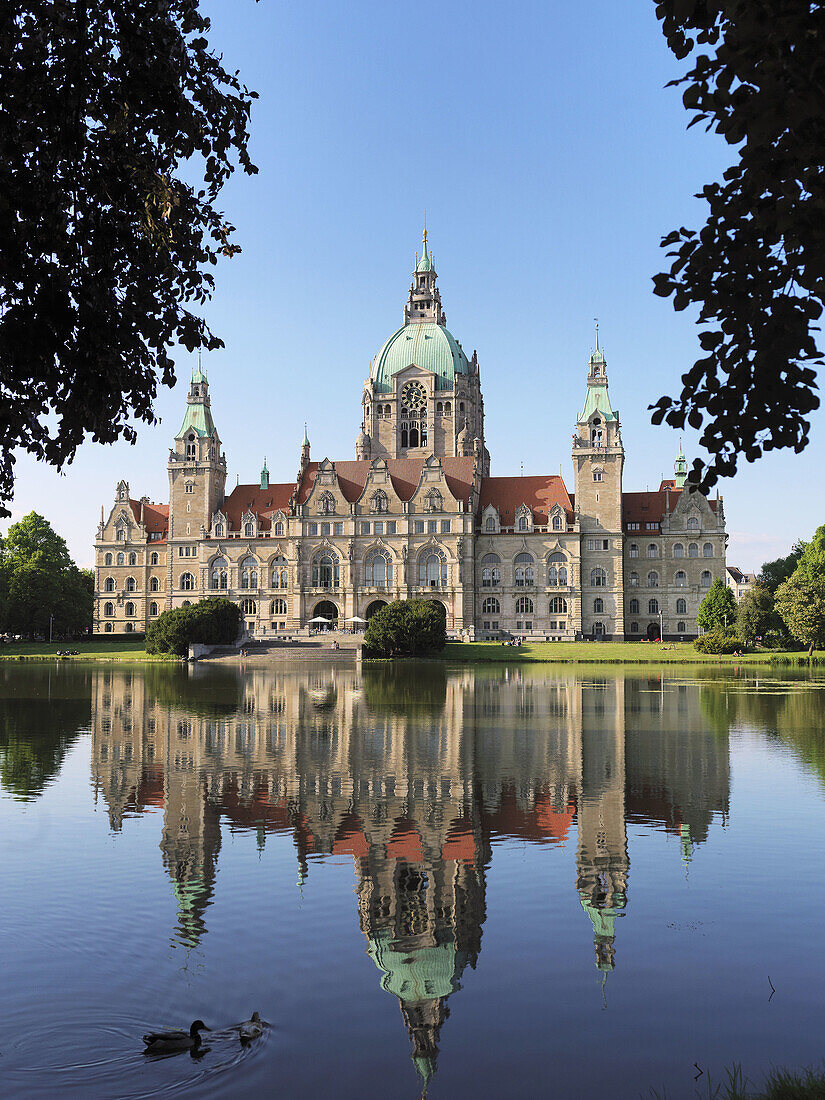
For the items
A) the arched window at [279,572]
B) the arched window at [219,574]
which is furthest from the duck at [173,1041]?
the arched window at [219,574]

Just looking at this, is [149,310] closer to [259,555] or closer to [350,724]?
[350,724]

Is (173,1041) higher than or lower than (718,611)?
lower

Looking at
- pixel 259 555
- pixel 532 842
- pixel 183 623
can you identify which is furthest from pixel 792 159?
pixel 259 555

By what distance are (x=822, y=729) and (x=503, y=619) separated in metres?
69.8

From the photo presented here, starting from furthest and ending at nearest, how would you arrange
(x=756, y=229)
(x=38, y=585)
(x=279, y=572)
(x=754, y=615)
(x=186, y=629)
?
(x=279, y=572)
(x=38, y=585)
(x=186, y=629)
(x=754, y=615)
(x=756, y=229)

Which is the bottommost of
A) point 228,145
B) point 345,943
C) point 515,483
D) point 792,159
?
point 345,943

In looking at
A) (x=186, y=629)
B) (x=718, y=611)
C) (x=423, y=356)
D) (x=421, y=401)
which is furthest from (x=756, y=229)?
(x=423, y=356)

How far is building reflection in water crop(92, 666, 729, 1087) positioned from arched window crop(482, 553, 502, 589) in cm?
6132

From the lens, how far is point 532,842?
14.0 meters

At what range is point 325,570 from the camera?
3935 inches

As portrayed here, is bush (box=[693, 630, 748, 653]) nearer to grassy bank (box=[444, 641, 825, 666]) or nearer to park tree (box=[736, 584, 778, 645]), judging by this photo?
grassy bank (box=[444, 641, 825, 666])

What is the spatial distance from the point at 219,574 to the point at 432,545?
23.6m

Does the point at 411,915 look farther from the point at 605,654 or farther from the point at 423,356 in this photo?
the point at 423,356

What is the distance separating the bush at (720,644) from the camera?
72.9m
